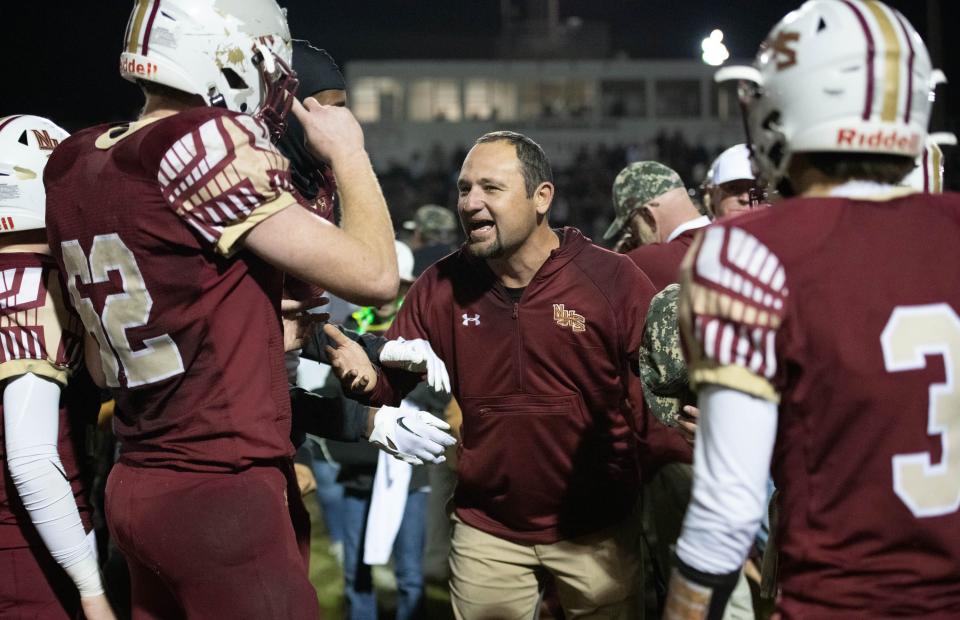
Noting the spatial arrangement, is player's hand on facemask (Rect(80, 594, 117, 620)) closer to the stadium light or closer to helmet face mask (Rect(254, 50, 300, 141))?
helmet face mask (Rect(254, 50, 300, 141))

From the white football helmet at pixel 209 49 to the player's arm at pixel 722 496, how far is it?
1345mm

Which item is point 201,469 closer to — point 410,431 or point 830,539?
point 410,431

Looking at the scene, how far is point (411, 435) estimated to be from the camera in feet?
9.76

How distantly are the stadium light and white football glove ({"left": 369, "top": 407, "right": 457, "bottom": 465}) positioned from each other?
208cm

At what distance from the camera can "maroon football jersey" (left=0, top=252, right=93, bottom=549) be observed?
8.87ft

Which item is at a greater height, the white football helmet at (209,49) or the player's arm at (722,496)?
the white football helmet at (209,49)

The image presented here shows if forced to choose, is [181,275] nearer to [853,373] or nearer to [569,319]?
[853,373]

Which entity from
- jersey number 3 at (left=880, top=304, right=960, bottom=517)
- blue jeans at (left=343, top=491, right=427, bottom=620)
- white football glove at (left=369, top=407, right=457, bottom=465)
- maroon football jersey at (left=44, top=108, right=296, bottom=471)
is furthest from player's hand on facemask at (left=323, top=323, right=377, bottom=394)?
blue jeans at (left=343, top=491, right=427, bottom=620)

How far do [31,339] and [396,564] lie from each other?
3.31 metres

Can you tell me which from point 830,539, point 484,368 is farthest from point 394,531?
point 830,539

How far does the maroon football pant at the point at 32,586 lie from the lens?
2846mm

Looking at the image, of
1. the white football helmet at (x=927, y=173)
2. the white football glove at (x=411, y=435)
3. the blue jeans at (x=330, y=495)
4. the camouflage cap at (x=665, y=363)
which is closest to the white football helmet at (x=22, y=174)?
the white football glove at (x=411, y=435)

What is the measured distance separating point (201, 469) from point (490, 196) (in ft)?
6.23

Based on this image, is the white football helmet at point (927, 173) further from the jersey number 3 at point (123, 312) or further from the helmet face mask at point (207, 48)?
the jersey number 3 at point (123, 312)
